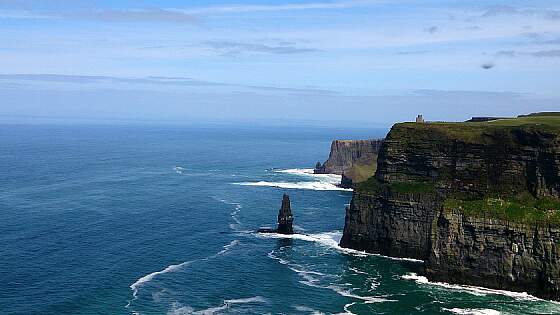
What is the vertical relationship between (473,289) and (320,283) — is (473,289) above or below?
above

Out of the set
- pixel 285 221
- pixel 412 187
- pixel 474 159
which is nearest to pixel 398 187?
pixel 412 187

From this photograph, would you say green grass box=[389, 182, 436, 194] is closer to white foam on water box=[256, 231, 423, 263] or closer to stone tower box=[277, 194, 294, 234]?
white foam on water box=[256, 231, 423, 263]

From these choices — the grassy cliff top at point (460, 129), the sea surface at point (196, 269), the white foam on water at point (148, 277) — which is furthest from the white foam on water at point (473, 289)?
the white foam on water at point (148, 277)

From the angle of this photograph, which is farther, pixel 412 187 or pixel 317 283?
pixel 412 187

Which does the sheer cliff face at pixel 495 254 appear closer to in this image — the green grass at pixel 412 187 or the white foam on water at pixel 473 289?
the white foam on water at pixel 473 289

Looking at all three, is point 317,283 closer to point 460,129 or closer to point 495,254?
point 495,254

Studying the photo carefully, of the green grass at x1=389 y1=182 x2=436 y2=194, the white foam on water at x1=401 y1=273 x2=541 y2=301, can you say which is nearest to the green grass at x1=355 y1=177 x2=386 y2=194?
the green grass at x1=389 y1=182 x2=436 y2=194
